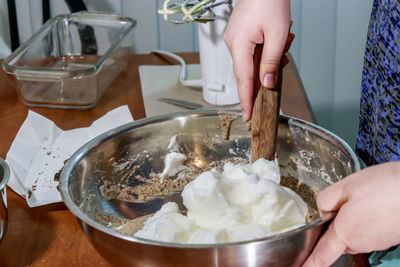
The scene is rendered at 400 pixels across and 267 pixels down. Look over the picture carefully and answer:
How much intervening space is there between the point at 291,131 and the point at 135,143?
254 millimetres

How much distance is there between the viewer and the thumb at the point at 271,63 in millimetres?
767

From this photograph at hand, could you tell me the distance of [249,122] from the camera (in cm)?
87

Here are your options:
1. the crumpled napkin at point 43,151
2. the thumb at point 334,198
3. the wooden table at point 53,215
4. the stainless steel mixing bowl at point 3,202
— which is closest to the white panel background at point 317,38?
the wooden table at point 53,215

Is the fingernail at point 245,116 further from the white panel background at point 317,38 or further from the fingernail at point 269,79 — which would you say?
the white panel background at point 317,38

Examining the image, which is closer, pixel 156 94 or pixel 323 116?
pixel 156 94

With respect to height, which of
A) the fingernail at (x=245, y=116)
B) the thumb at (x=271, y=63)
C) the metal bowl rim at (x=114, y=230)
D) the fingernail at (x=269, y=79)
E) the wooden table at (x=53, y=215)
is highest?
the thumb at (x=271, y=63)

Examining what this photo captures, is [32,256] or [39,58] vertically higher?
[39,58]

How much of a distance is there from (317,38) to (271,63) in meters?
1.18

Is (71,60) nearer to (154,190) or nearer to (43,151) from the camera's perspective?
(43,151)

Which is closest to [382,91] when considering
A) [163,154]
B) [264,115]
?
[264,115]

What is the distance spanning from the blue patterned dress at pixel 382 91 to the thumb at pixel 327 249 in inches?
13.2

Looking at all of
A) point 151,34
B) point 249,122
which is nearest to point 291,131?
point 249,122

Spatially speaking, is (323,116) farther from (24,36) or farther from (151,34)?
(24,36)

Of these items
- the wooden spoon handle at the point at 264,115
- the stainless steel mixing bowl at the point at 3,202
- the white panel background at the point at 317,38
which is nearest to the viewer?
the stainless steel mixing bowl at the point at 3,202
